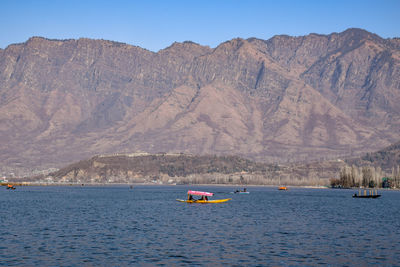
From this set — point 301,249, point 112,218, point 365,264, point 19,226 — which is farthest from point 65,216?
point 365,264

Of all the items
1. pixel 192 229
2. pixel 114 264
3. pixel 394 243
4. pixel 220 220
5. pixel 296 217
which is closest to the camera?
pixel 114 264

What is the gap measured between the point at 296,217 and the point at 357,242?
47.6 m

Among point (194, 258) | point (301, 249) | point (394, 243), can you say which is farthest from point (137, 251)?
point (394, 243)

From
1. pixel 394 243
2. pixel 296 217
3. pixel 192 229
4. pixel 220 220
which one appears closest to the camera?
pixel 394 243

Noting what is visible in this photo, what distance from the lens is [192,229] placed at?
118m

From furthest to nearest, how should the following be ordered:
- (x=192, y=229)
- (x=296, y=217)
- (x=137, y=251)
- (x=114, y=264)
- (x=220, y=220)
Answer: (x=296, y=217) < (x=220, y=220) < (x=192, y=229) < (x=137, y=251) < (x=114, y=264)

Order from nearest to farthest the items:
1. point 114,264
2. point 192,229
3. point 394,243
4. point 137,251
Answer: point 114,264 < point 137,251 < point 394,243 < point 192,229

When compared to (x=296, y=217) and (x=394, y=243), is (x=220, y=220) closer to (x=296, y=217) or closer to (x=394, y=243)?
(x=296, y=217)

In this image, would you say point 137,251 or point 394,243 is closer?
point 137,251

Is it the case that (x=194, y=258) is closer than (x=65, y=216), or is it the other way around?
(x=194, y=258)

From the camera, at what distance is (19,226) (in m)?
122

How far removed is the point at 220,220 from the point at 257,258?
54772mm

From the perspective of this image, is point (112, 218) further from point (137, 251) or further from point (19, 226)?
point (137, 251)

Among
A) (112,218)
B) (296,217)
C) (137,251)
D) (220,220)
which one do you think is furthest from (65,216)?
(137,251)
